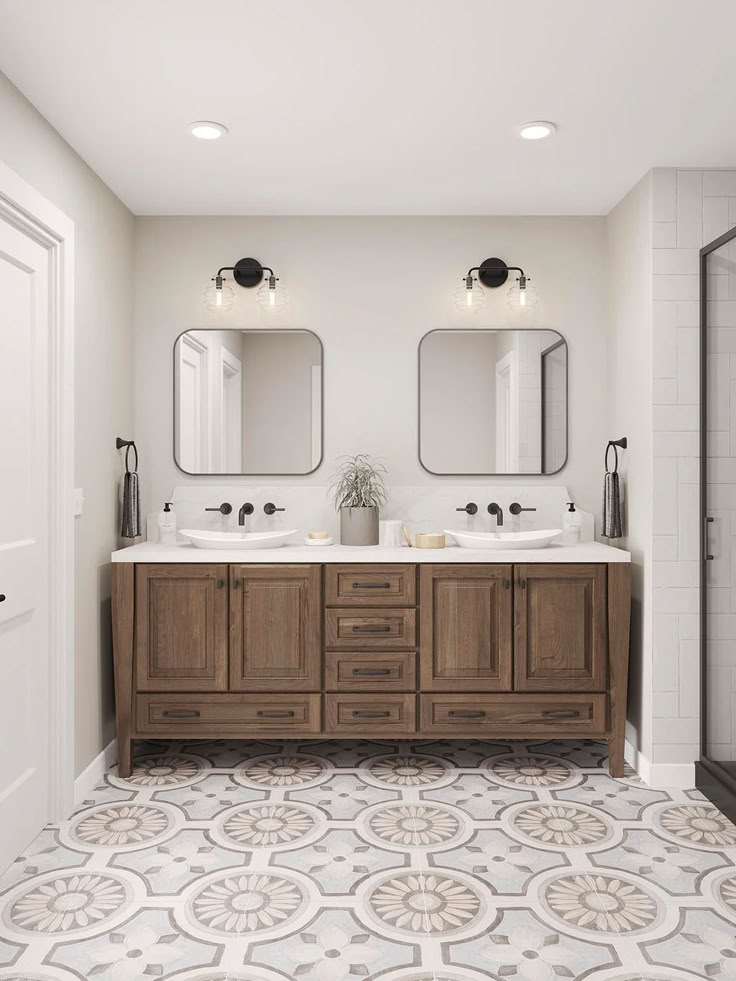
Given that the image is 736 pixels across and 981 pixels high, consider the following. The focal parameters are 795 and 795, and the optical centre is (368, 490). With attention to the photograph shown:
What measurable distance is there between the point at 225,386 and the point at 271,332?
1.13ft

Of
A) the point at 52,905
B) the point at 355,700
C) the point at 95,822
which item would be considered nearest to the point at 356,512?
the point at 355,700

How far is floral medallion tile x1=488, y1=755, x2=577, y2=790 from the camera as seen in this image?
323cm

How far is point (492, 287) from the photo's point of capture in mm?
3871

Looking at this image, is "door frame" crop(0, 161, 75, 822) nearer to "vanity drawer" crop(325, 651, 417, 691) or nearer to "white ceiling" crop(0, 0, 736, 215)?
"white ceiling" crop(0, 0, 736, 215)

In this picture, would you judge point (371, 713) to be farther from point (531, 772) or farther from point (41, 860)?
point (41, 860)

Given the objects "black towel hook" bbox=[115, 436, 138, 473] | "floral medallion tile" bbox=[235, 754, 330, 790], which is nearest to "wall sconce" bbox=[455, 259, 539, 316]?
"black towel hook" bbox=[115, 436, 138, 473]

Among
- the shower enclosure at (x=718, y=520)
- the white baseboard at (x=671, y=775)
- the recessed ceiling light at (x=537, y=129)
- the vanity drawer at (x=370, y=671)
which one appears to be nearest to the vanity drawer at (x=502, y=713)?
the vanity drawer at (x=370, y=671)

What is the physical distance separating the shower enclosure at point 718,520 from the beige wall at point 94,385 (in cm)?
246

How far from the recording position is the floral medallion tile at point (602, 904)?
220 centimetres

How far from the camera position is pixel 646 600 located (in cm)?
328

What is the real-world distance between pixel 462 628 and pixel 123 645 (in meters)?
1.39

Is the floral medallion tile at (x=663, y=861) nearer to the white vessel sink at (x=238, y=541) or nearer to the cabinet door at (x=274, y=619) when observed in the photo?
the cabinet door at (x=274, y=619)

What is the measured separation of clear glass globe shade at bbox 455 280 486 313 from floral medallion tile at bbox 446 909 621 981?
2677 millimetres

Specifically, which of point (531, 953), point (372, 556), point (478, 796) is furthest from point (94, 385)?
point (531, 953)
